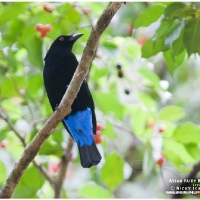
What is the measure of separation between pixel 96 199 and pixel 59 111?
0.96 m

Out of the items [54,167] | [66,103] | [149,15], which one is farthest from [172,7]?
[54,167]

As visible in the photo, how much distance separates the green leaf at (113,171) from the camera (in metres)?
3.44

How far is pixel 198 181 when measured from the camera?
→ 3453mm

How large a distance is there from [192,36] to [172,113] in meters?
1.21

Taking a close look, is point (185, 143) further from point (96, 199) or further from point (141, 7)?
point (141, 7)

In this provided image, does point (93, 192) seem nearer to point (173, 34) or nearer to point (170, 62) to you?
point (170, 62)

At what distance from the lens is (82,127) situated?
3.20 meters

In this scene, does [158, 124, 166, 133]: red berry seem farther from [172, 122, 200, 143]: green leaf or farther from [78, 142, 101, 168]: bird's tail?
[78, 142, 101, 168]: bird's tail

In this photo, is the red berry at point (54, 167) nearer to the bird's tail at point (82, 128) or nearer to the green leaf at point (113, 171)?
the green leaf at point (113, 171)

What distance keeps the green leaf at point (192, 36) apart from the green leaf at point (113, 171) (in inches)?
54.4

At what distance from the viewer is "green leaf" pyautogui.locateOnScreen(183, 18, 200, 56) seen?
7.47ft

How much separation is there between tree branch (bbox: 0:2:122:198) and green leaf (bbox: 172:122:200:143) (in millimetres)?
917

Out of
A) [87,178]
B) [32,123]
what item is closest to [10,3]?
[32,123]

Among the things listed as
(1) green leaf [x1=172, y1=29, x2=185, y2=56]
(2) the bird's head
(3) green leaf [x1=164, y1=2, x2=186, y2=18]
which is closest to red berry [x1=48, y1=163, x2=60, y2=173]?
(2) the bird's head
